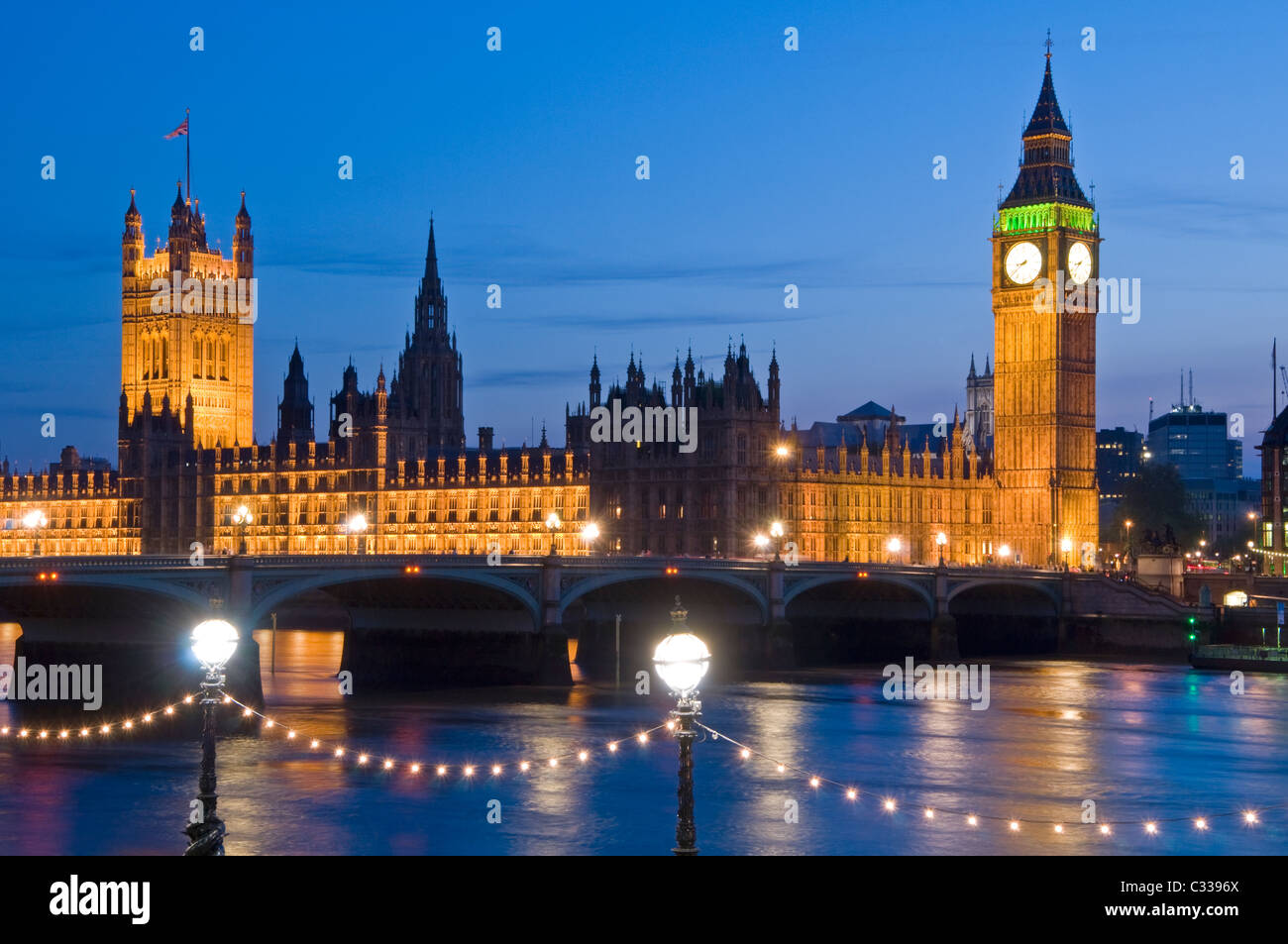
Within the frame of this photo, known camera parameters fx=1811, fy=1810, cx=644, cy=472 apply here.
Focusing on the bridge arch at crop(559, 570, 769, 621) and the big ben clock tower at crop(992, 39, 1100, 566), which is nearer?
the bridge arch at crop(559, 570, 769, 621)

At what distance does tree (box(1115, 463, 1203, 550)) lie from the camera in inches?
6462

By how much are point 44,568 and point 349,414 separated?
7759 centimetres

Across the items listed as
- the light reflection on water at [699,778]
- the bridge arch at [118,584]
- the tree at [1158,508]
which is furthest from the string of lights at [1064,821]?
the tree at [1158,508]

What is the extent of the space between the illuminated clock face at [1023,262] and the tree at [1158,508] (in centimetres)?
3901

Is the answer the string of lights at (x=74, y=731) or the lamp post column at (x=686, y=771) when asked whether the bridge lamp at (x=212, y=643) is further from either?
the string of lights at (x=74, y=731)

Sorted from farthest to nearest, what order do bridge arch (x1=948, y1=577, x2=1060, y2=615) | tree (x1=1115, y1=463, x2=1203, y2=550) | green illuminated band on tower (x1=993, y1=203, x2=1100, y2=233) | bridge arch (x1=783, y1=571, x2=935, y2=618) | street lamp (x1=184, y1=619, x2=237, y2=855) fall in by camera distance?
tree (x1=1115, y1=463, x2=1203, y2=550) < green illuminated band on tower (x1=993, y1=203, x2=1100, y2=233) < bridge arch (x1=948, y1=577, x2=1060, y2=615) < bridge arch (x1=783, y1=571, x2=935, y2=618) < street lamp (x1=184, y1=619, x2=237, y2=855)

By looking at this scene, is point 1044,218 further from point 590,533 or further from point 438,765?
point 438,765

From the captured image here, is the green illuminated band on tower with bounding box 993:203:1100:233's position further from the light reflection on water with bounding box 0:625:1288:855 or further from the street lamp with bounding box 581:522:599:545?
the light reflection on water with bounding box 0:625:1288:855

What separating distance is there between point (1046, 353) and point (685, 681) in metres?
116

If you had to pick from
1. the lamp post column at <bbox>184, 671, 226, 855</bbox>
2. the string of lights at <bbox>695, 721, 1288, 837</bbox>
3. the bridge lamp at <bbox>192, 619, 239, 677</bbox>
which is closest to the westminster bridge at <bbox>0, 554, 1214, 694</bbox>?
the string of lights at <bbox>695, 721, 1288, 837</bbox>

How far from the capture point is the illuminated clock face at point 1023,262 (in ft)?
422

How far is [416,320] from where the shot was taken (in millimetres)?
172875

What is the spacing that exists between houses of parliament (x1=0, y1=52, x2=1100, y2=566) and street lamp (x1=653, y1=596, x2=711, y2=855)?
77798 millimetres

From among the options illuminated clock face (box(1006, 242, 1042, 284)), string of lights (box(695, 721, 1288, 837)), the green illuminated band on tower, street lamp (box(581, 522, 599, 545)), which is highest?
the green illuminated band on tower
